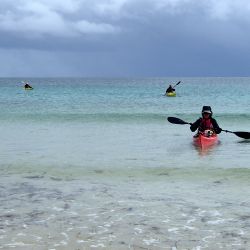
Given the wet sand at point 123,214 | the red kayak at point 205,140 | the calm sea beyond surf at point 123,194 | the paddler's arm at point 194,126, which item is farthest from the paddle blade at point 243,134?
the wet sand at point 123,214

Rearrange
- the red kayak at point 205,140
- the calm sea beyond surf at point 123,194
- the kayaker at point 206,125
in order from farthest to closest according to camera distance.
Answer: the kayaker at point 206,125 → the red kayak at point 205,140 → the calm sea beyond surf at point 123,194

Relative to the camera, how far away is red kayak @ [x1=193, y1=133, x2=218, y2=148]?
17.8m

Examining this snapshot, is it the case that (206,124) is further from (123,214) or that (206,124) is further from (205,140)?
(123,214)

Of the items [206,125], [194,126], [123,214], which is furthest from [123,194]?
[206,125]

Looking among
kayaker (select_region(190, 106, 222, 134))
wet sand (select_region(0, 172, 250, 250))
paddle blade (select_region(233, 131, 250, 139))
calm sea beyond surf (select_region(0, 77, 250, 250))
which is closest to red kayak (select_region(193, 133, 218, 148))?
kayaker (select_region(190, 106, 222, 134))

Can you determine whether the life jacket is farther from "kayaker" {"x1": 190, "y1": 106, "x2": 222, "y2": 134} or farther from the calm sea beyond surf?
the calm sea beyond surf

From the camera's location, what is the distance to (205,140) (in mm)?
17938

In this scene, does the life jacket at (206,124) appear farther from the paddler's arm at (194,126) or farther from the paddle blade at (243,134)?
the paddle blade at (243,134)

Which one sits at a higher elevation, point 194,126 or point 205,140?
point 194,126

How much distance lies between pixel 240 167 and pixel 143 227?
6.44m

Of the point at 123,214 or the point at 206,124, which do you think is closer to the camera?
the point at 123,214

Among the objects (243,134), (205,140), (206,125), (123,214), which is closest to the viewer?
(123,214)

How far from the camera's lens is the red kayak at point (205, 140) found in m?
17.8

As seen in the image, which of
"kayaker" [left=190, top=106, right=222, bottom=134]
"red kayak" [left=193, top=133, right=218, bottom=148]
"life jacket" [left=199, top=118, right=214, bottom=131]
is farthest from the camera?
"life jacket" [left=199, top=118, right=214, bottom=131]
